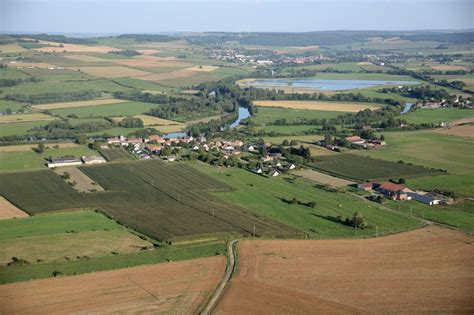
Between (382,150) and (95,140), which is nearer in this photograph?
(382,150)

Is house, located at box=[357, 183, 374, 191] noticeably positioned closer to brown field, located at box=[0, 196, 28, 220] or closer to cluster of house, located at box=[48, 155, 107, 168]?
cluster of house, located at box=[48, 155, 107, 168]

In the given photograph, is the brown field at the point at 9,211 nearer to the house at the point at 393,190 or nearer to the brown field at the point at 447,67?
the house at the point at 393,190

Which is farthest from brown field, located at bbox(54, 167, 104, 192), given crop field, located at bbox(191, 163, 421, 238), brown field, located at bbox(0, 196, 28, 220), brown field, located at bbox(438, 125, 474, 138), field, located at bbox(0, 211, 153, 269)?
brown field, located at bbox(438, 125, 474, 138)

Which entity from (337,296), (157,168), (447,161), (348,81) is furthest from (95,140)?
(348,81)

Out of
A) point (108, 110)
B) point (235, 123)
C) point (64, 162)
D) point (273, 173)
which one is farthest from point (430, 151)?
point (108, 110)

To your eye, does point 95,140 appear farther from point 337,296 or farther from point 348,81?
point 348,81

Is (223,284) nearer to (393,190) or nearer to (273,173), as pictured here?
(393,190)
